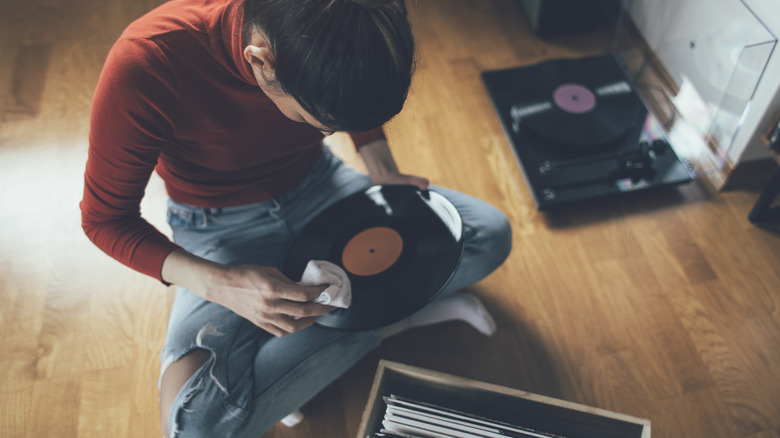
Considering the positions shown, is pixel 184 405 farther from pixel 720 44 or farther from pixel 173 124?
pixel 720 44

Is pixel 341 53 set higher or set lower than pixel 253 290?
higher

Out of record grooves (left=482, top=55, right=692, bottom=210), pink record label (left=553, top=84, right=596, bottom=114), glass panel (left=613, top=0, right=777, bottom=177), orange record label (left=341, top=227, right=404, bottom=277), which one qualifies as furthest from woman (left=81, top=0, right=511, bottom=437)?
glass panel (left=613, top=0, right=777, bottom=177)

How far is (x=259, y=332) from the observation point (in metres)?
0.96

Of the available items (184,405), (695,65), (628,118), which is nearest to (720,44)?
(695,65)

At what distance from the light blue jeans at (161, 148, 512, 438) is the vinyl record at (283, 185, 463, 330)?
81 millimetres

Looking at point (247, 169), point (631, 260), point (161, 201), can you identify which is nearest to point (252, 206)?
point (247, 169)

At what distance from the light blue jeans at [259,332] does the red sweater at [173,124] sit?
9cm

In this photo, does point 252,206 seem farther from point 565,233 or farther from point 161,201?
point 565,233

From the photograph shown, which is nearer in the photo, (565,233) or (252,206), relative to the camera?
(252,206)

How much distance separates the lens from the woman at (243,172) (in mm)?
603

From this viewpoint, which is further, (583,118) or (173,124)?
(583,118)

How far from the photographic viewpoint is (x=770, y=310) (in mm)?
1181

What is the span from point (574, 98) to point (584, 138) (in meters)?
0.14

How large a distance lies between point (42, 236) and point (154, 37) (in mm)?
917
